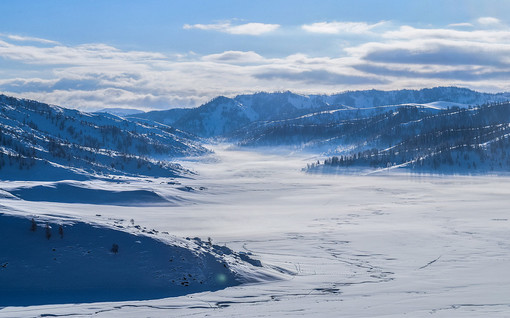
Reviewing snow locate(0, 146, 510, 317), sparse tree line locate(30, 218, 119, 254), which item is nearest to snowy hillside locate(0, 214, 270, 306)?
sparse tree line locate(30, 218, 119, 254)

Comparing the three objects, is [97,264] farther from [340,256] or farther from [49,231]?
[340,256]

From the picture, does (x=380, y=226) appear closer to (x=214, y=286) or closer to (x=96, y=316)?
(x=214, y=286)

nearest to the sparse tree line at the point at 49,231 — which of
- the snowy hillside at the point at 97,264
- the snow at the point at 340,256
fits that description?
the snowy hillside at the point at 97,264

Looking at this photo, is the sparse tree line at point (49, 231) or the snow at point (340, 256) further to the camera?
the sparse tree line at point (49, 231)

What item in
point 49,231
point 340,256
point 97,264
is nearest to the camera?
point 97,264

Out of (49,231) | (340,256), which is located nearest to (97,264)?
(49,231)

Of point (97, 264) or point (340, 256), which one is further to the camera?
point (340, 256)

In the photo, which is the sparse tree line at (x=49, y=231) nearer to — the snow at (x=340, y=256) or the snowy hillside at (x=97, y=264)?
the snowy hillside at (x=97, y=264)
